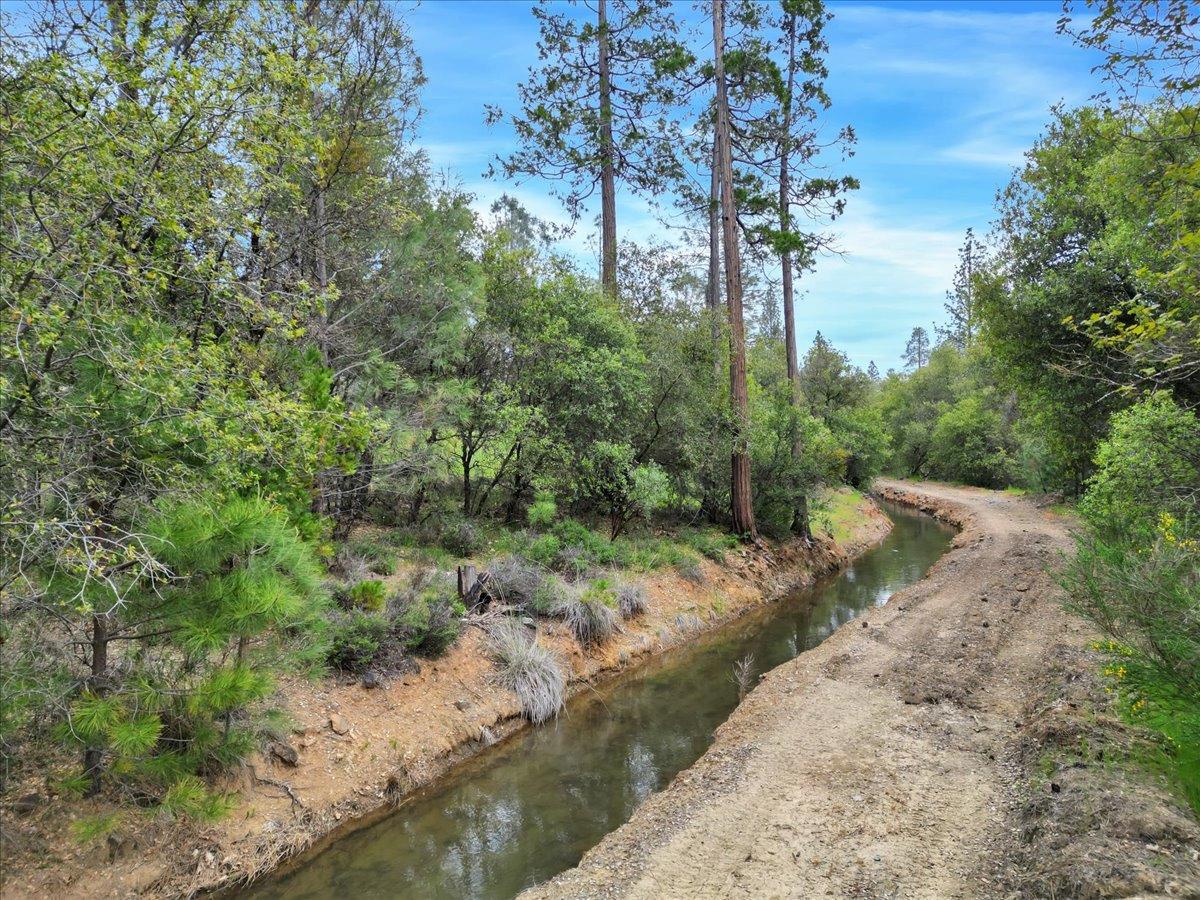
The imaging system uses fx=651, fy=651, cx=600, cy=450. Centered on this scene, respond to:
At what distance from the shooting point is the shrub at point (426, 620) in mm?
8062

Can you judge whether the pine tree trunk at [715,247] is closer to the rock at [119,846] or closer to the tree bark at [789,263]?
the tree bark at [789,263]

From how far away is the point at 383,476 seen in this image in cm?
1035

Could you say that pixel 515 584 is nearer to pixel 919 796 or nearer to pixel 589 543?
pixel 589 543

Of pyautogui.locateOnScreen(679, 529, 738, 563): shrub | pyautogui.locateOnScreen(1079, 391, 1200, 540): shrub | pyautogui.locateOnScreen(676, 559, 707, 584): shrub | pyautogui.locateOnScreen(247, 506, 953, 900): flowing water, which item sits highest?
pyautogui.locateOnScreen(1079, 391, 1200, 540): shrub

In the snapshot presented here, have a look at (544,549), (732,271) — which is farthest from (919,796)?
(732,271)

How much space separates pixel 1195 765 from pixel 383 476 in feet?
31.8

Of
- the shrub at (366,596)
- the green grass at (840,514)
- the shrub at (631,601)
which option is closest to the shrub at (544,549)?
the shrub at (631,601)

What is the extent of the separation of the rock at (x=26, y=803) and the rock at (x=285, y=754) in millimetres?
1733

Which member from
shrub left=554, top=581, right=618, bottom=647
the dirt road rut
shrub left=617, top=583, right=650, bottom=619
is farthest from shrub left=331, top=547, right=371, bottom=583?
the dirt road rut

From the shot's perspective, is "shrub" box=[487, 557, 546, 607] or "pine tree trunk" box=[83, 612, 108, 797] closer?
"pine tree trunk" box=[83, 612, 108, 797]

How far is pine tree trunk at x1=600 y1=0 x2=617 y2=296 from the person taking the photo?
17.0 meters

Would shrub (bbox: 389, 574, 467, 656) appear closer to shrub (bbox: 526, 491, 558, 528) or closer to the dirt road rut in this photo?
the dirt road rut

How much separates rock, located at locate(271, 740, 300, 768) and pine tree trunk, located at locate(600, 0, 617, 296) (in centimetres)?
1314

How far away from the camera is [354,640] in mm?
7410
